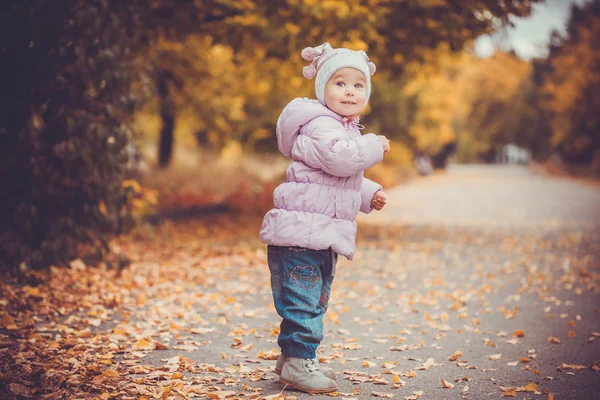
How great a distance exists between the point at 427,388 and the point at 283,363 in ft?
2.97

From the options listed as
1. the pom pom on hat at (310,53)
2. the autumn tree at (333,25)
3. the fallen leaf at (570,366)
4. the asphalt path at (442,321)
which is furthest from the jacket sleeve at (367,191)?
the autumn tree at (333,25)

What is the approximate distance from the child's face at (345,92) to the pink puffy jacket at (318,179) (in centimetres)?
6

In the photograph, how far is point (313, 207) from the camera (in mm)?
3891

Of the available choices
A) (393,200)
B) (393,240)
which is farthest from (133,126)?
(393,200)

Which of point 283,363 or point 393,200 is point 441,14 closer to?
point 283,363

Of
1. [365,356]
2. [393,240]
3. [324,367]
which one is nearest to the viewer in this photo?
[324,367]

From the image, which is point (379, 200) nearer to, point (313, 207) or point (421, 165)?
point (313, 207)

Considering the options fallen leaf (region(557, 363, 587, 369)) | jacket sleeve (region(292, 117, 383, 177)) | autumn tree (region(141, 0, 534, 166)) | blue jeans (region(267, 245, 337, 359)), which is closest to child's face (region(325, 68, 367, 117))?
jacket sleeve (region(292, 117, 383, 177))

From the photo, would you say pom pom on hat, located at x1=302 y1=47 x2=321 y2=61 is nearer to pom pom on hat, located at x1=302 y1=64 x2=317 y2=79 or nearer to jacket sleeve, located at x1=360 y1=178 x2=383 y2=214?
pom pom on hat, located at x1=302 y1=64 x2=317 y2=79

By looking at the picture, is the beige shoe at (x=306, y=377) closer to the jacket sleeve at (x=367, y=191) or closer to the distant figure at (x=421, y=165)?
the jacket sleeve at (x=367, y=191)

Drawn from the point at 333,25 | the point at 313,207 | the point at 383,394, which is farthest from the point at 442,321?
the point at 333,25

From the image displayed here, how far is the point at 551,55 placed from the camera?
5434 cm

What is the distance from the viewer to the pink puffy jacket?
3795 mm

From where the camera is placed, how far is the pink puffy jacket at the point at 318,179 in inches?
149
